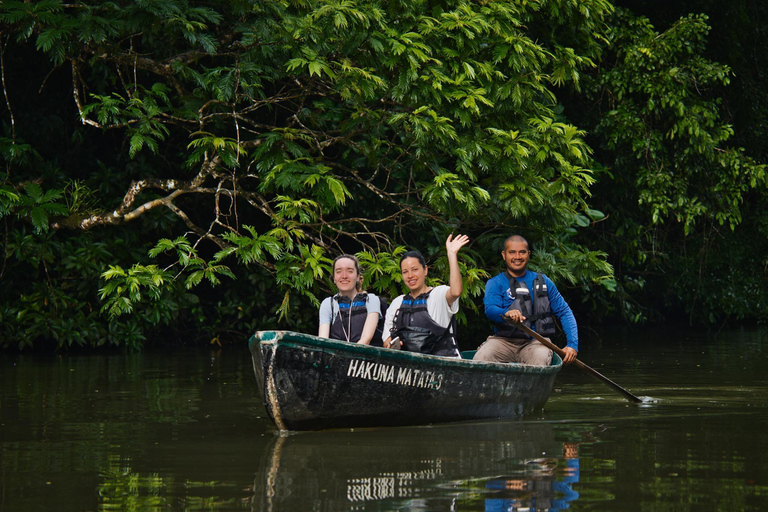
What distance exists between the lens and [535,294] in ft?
24.8

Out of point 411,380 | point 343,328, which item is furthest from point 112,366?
point 411,380

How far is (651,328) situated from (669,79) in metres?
7.77

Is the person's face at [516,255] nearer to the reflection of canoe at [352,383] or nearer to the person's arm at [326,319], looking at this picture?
the reflection of canoe at [352,383]

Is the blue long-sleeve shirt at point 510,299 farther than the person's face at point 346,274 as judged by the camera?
Yes

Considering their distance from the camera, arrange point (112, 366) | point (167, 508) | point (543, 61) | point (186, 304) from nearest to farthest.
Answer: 1. point (167, 508)
2. point (543, 61)
3. point (112, 366)
4. point (186, 304)

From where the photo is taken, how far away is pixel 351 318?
7.07 meters

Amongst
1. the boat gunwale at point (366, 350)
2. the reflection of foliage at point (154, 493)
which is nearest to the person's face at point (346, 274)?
the boat gunwale at point (366, 350)

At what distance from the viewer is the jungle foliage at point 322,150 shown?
30.9 ft

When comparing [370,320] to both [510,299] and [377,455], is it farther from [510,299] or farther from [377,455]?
[377,455]

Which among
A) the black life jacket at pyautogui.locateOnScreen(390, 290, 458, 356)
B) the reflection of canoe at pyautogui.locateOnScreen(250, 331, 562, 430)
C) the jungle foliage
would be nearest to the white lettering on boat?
the reflection of canoe at pyautogui.locateOnScreen(250, 331, 562, 430)

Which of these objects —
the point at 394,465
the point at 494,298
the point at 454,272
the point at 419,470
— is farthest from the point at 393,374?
the point at 494,298

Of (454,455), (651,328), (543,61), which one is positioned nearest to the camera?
(454,455)

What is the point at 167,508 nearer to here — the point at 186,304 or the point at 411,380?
the point at 411,380

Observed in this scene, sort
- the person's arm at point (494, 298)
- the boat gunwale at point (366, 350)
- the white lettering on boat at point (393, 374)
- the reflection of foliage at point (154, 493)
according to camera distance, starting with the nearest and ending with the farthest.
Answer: the reflection of foliage at point (154, 493) → the boat gunwale at point (366, 350) → the white lettering on boat at point (393, 374) → the person's arm at point (494, 298)
